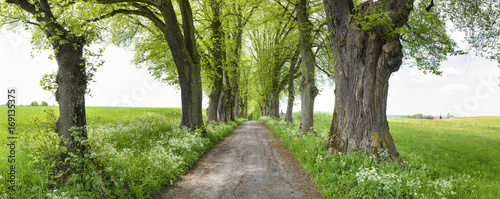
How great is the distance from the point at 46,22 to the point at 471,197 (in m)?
9.62

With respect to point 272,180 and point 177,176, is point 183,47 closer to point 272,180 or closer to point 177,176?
point 177,176

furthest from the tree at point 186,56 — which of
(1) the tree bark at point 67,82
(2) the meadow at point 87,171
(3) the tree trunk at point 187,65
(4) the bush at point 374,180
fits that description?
(4) the bush at point 374,180

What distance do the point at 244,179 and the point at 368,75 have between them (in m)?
4.74

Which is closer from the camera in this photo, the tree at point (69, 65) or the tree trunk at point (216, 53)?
the tree at point (69, 65)

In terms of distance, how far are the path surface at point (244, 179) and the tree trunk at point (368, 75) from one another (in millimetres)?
2019

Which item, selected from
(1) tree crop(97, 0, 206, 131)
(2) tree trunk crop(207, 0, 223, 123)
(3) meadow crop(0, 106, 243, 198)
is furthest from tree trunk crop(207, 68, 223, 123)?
(3) meadow crop(0, 106, 243, 198)

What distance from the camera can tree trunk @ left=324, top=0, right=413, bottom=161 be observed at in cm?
630

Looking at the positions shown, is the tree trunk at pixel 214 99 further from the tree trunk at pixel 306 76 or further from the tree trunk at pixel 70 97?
the tree trunk at pixel 70 97

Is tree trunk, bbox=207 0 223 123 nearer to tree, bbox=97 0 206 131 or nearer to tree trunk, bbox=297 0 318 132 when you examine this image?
tree, bbox=97 0 206 131

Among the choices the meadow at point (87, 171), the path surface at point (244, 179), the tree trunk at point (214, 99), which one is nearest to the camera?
the meadow at point (87, 171)

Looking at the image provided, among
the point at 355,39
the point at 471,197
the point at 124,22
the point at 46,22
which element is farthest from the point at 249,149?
the point at 124,22

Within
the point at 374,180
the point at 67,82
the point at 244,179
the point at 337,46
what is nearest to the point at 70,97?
the point at 67,82

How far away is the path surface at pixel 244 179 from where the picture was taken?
519cm

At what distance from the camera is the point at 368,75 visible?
254 inches
